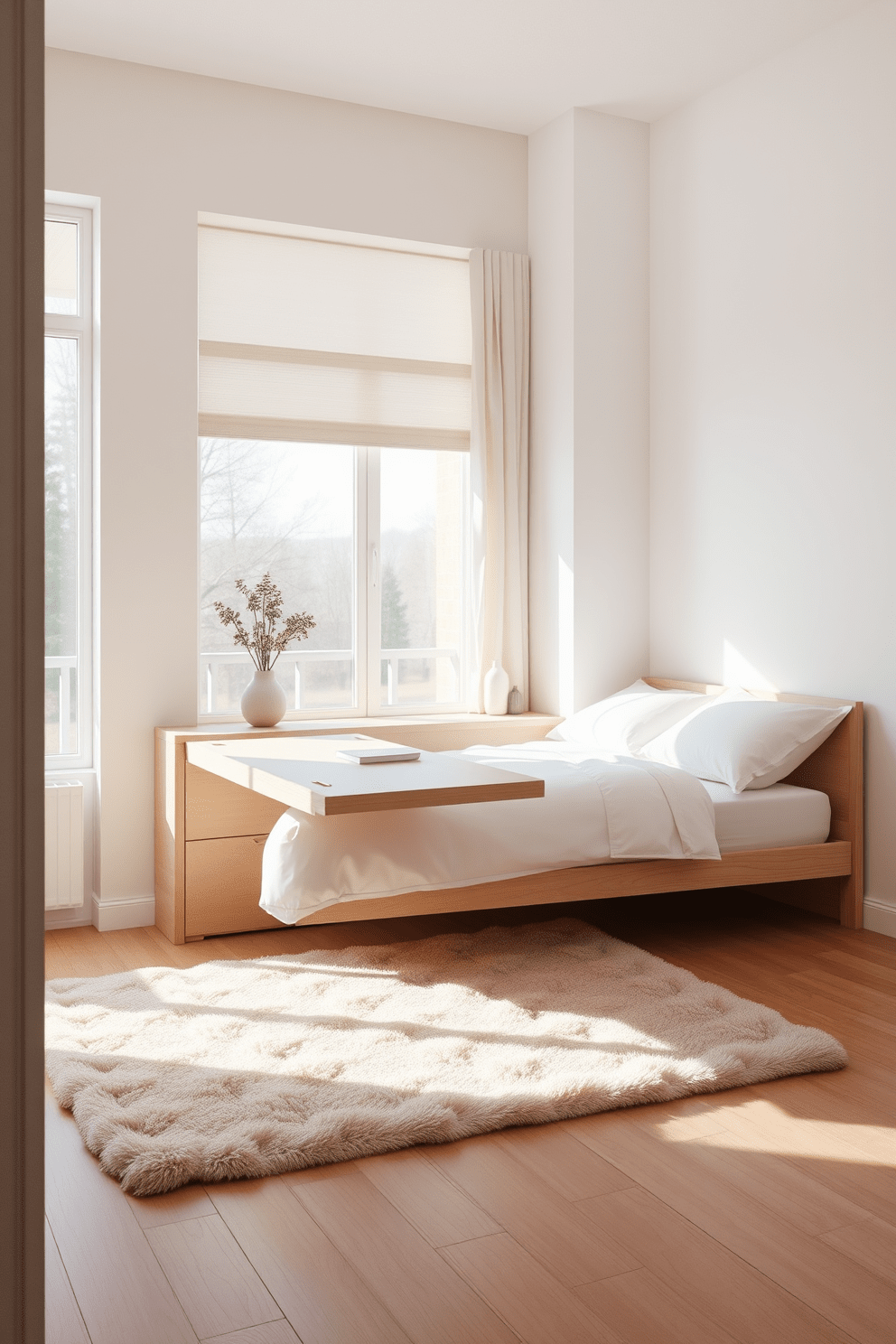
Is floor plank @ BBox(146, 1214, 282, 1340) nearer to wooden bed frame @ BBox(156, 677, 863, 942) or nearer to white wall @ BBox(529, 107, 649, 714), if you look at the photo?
wooden bed frame @ BBox(156, 677, 863, 942)

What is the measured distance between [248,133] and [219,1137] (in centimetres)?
362

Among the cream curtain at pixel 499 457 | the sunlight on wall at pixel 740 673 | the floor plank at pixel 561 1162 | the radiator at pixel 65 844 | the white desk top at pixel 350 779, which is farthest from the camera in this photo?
the cream curtain at pixel 499 457

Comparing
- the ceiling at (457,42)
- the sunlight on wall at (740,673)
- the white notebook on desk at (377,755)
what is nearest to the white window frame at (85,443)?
the ceiling at (457,42)

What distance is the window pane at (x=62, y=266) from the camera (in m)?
4.14

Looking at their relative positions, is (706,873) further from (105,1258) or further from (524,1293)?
(105,1258)

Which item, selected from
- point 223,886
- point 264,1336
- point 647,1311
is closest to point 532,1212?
point 647,1311

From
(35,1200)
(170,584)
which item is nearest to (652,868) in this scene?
(170,584)

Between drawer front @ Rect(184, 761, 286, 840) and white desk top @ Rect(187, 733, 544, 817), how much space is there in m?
0.17

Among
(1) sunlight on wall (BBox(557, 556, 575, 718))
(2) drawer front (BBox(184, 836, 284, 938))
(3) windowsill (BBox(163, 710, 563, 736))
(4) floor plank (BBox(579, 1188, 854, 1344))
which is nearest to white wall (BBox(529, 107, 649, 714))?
(1) sunlight on wall (BBox(557, 556, 575, 718))

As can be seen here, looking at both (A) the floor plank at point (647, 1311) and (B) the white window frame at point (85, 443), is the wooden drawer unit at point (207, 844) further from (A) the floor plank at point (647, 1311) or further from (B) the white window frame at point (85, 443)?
Result: (A) the floor plank at point (647, 1311)

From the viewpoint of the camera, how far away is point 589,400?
4.67 m

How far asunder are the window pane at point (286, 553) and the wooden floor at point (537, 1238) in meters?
2.29

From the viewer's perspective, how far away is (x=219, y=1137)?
2.22 m

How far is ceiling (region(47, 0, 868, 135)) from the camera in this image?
378 cm
